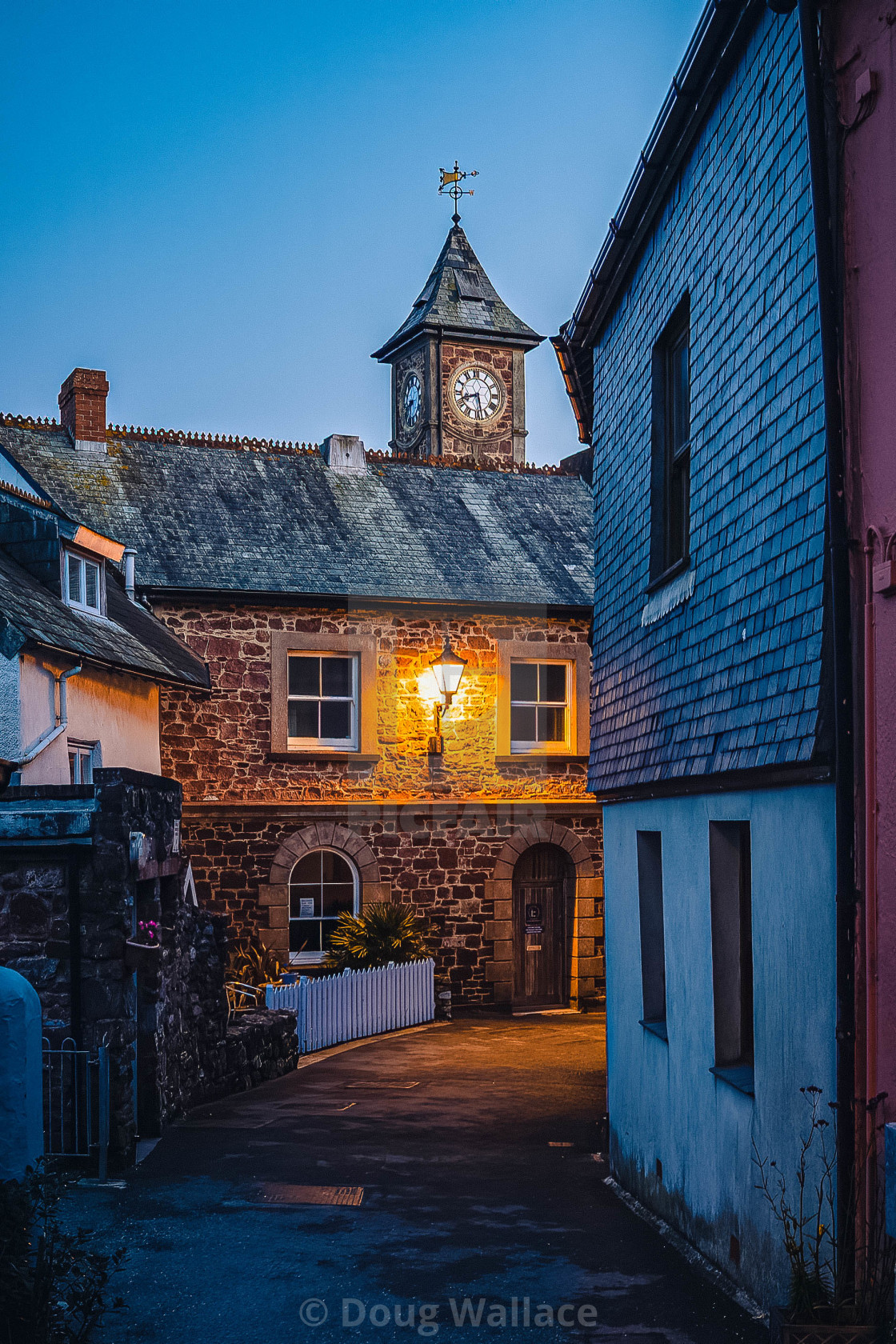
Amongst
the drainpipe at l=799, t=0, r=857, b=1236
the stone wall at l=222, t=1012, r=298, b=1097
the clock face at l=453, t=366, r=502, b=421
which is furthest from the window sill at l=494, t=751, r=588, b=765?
the clock face at l=453, t=366, r=502, b=421

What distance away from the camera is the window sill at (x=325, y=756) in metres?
19.1

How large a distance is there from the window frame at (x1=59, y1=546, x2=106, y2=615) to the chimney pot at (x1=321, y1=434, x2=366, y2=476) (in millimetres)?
7377

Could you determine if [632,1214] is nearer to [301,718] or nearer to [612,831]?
→ [612,831]

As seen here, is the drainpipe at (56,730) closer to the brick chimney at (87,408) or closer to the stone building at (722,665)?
the stone building at (722,665)

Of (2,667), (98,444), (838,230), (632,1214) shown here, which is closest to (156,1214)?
(632,1214)

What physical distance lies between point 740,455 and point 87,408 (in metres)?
15.7

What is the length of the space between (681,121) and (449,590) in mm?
12002

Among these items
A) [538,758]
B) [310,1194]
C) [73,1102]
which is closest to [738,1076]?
[310,1194]

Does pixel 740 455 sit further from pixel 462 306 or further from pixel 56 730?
pixel 462 306

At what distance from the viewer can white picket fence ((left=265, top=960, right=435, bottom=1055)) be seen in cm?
1656

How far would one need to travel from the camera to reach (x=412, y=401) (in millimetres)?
41344

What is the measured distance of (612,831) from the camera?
10711 mm

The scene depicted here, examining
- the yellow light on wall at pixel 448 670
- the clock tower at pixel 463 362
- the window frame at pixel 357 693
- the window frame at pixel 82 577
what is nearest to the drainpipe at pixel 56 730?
the window frame at pixel 82 577

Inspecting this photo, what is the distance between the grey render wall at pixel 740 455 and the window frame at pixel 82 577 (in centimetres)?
698
